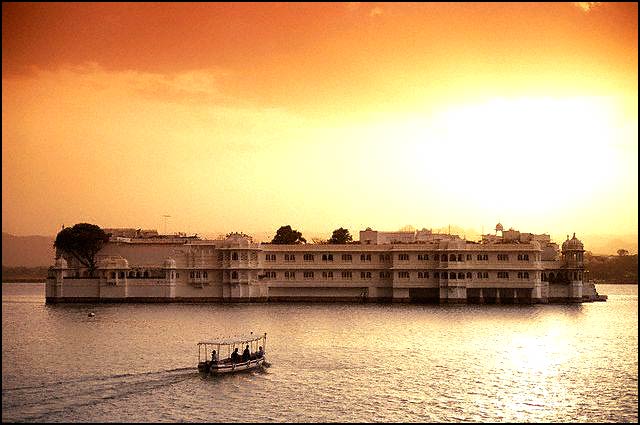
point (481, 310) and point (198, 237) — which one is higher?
point (198, 237)

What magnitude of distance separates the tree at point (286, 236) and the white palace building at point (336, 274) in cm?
2679

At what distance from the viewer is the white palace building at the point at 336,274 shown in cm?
8931

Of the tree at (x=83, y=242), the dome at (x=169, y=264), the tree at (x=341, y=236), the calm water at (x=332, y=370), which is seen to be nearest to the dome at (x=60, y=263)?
the tree at (x=83, y=242)

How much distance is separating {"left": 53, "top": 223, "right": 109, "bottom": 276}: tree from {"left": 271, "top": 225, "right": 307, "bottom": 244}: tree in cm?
3065

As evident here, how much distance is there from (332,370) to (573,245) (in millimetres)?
56705

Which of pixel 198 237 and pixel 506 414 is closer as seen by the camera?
pixel 506 414

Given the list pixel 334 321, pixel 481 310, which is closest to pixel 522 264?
pixel 481 310

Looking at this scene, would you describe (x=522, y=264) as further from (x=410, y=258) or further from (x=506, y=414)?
(x=506, y=414)

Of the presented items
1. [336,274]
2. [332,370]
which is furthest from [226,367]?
[336,274]

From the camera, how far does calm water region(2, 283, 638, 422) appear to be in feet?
112

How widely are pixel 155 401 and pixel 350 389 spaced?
8.67 metres

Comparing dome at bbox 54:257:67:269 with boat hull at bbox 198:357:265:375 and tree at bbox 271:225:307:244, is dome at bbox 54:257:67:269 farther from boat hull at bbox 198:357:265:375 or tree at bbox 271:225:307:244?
boat hull at bbox 198:357:265:375

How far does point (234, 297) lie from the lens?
90.2 m

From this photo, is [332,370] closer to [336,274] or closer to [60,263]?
[336,274]
